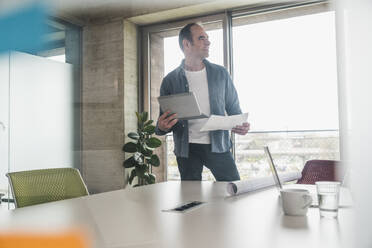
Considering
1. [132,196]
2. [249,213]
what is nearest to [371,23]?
[249,213]

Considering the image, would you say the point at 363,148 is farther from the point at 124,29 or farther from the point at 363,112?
the point at 124,29

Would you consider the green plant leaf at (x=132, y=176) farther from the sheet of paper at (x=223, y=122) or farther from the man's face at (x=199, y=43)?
the sheet of paper at (x=223, y=122)

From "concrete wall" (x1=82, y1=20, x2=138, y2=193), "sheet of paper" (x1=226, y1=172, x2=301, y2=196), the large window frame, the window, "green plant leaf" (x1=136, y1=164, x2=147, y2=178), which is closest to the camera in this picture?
"sheet of paper" (x1=226, y1=172, x2=301, y2=196)

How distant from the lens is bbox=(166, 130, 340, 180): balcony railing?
3.58 meters

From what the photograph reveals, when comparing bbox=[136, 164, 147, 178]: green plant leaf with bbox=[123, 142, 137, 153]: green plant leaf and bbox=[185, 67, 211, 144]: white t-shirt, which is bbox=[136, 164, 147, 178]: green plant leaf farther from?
bbox=[185, 67, 211, 144]: white t-shirt

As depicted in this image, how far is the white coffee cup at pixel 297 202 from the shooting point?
2.85ft

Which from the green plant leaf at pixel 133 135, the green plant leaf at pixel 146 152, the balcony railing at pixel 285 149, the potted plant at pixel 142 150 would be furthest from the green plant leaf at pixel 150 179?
→ the balcony railing at pixel 285 149

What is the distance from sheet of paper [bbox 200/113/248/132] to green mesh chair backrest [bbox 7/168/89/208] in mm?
754

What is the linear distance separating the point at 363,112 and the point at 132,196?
42.8 inches

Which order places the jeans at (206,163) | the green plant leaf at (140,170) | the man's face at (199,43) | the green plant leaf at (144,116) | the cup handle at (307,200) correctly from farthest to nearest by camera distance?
Result: 1. the green plant leaf at (144,116)
2. the green plant leaf at (140,170)
3. the man's face at (199,43)
4. the jeans at (206,163)
5. the cup handle at (307,200)

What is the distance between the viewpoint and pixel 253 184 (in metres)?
1.29

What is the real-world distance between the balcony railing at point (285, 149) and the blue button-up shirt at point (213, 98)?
53.3 inches

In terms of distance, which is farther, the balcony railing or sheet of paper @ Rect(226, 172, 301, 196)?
the balcony railing

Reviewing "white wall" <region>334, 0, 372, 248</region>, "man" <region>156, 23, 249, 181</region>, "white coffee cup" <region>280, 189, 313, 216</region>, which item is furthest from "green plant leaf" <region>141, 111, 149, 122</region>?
"white wall" <region>334, 0, 372, 248</region>
